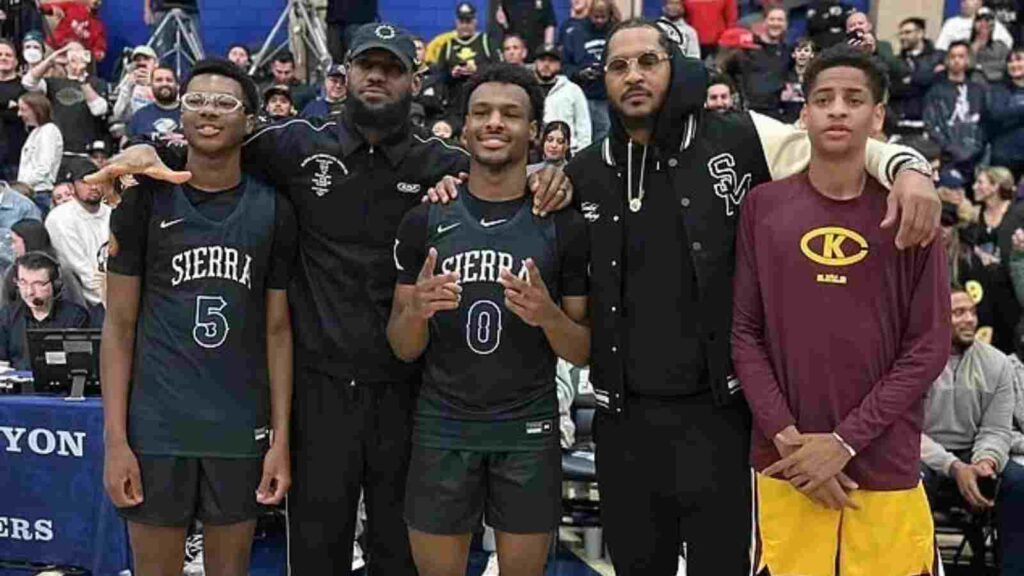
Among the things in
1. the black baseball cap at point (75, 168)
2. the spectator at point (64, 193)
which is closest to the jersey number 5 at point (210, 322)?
the spectator at point (64, 193)

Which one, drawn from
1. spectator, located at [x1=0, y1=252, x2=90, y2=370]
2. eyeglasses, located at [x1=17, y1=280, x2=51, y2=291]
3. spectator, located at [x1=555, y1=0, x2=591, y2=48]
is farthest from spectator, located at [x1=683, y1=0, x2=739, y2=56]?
eyeglasses, located at [x1=17, y1=280, x2=51, y2=291]

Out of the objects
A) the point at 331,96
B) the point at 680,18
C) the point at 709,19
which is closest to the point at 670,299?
the point at 331,96

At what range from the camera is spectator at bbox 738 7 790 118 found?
1077 centimetres

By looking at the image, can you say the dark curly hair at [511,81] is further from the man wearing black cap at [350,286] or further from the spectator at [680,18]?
the spectator at [680,18]

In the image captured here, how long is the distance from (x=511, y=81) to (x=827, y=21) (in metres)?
8.78

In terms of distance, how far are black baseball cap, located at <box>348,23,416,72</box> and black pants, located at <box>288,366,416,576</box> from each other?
984 millimetres

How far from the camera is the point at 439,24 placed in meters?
13.8

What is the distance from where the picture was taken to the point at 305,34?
42.1ft

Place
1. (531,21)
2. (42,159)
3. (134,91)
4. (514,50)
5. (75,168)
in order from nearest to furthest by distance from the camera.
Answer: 1. (75,168)
2. (42,159)
3. (514,50)
4. (134,91)
5. (531,21)

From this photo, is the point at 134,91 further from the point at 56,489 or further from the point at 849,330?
the point at 849,330

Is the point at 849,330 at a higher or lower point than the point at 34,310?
higher

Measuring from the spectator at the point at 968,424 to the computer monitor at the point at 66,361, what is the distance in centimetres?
367

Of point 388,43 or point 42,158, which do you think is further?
point 42,158

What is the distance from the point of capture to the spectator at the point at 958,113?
34.1 feet
